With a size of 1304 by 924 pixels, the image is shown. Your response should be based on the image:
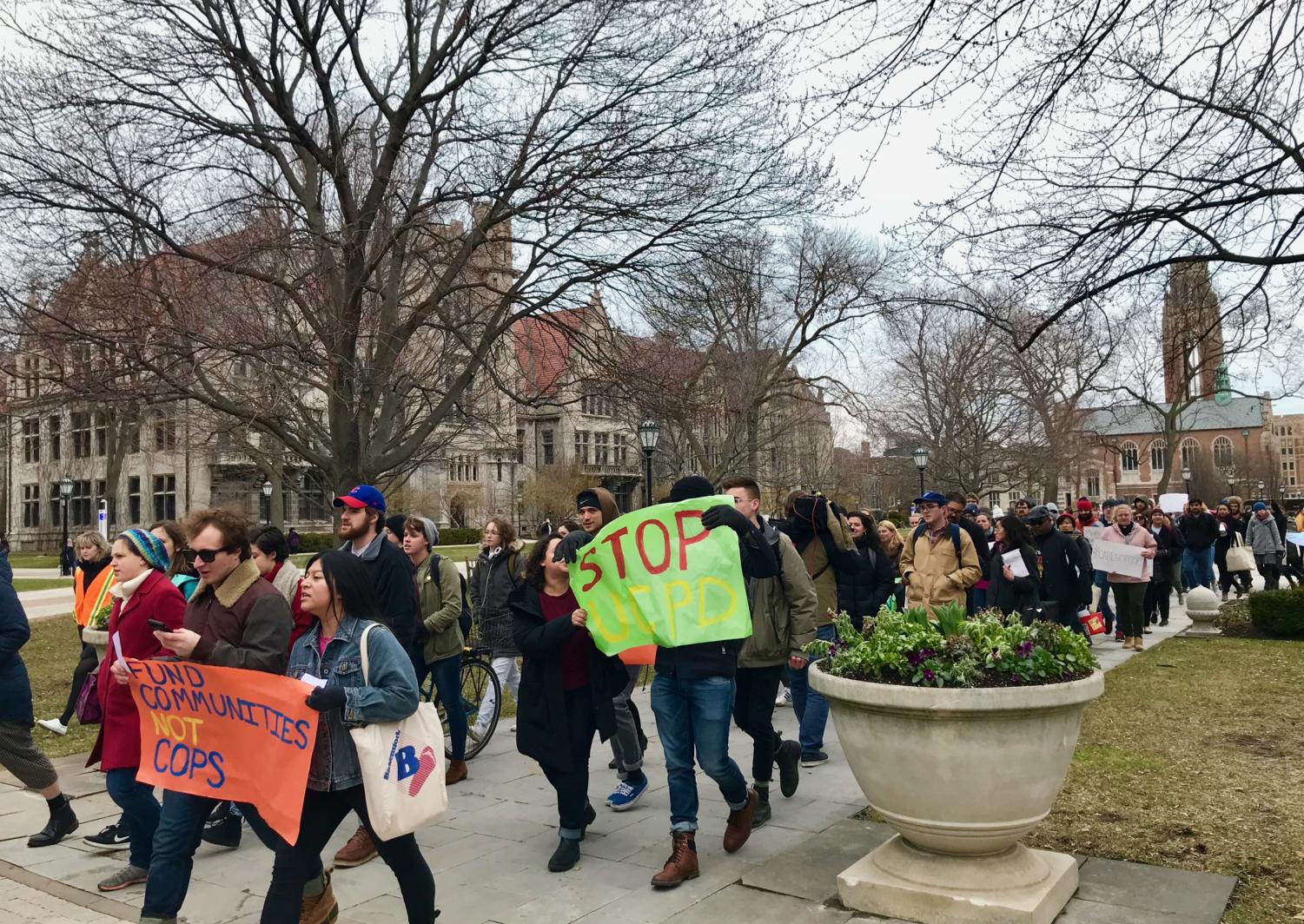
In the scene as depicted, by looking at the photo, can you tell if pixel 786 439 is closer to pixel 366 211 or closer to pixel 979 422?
pixel 979 422

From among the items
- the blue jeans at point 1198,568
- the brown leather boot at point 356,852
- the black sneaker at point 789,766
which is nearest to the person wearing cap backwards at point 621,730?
the black sneaker at point 789,766

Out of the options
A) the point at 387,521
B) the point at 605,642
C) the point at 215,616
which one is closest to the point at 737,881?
the point at 605,642

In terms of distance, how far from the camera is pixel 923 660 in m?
4.72

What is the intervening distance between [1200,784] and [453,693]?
5467mm

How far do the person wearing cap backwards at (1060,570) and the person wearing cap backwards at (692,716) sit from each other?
26.2 feet

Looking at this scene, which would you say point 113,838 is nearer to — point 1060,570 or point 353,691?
point 353,691

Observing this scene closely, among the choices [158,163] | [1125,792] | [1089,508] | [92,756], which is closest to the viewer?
[92,756]

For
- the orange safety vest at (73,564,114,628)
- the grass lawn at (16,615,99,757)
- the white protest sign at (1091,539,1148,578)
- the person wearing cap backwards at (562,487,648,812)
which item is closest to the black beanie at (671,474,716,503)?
the person wearing cap backwards at (562,487,648,812)

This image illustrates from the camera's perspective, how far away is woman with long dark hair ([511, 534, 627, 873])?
5.70 meters

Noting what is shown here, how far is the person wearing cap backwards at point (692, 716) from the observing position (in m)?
5.41

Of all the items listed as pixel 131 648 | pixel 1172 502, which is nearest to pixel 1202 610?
pixel 1172 502

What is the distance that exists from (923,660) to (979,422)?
3365cm

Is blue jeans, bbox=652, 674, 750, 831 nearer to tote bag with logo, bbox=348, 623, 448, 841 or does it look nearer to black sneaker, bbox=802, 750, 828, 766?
tote bag with logo, bbox=348, 623, 448, 841

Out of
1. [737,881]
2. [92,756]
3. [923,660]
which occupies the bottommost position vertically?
[737,881]
